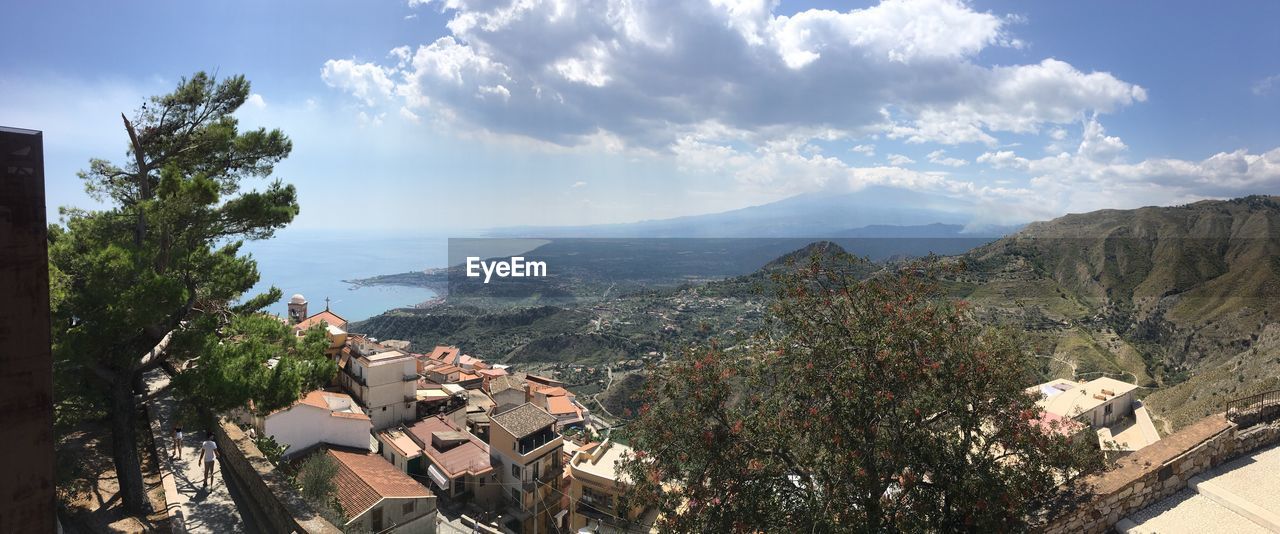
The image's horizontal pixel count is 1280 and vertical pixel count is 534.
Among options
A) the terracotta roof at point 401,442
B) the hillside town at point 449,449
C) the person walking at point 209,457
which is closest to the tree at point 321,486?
the hillside town at point 449,449

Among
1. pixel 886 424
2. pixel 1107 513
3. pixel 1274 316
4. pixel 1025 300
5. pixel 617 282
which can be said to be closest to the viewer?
pixel 886 424

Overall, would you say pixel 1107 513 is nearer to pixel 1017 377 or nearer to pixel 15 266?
pixel 1017 377

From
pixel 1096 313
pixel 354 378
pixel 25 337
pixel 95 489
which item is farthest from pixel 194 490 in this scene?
pixel 1096 313

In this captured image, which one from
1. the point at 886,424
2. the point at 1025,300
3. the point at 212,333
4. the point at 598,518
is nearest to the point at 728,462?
the point at 886,424

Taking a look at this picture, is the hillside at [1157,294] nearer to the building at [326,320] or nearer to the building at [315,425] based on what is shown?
the building at [315,425]

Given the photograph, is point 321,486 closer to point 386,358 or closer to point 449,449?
point 449,449

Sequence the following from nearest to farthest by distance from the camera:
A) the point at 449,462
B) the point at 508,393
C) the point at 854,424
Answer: the point at 854,424 < the point at 449,462 < the point at 508,393
